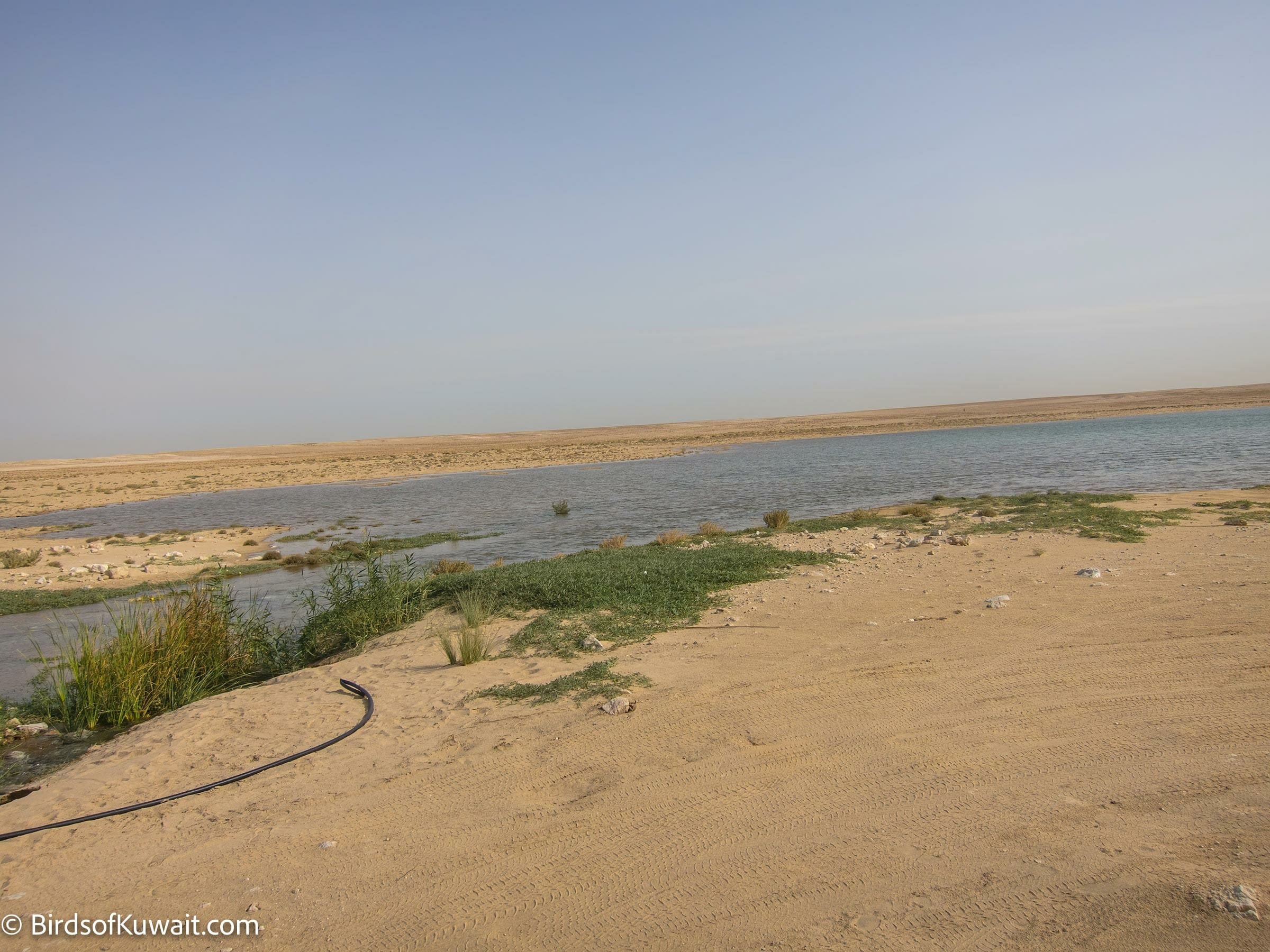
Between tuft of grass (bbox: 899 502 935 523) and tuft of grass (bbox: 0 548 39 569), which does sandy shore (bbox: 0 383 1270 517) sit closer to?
tuft of grass (bbox: 0 548 39 569)

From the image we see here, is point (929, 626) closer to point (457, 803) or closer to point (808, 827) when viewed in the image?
point (808, 827)

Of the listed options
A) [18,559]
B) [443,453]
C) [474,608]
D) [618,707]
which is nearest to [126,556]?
[18,559]

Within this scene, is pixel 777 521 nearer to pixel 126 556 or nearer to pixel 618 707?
pixel 618 707

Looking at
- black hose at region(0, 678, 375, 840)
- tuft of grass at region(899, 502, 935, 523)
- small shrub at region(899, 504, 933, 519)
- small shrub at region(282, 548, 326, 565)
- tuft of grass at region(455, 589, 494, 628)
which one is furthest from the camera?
small shrub at region(282, 548, 326, 565)

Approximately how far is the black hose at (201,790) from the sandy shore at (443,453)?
138 feet

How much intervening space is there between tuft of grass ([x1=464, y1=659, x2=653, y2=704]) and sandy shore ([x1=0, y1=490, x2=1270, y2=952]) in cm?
25

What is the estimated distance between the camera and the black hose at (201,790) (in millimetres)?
4906

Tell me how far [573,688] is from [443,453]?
7881 cm

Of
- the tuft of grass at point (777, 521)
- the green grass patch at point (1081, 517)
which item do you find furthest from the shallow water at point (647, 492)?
the green grass patch at point (1081, 517)

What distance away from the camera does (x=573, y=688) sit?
655cm

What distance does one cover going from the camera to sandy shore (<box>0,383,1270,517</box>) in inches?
2057

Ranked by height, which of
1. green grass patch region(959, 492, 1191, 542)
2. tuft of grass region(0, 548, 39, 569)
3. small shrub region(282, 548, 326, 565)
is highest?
green grass patch region(959, 492, 1191, 542)

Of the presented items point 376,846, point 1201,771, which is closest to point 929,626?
point 1201,771

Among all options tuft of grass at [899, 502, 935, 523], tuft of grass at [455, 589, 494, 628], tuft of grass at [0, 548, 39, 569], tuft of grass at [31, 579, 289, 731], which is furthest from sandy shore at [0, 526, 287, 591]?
tuft of grass at [899, 502, 935, 523]
